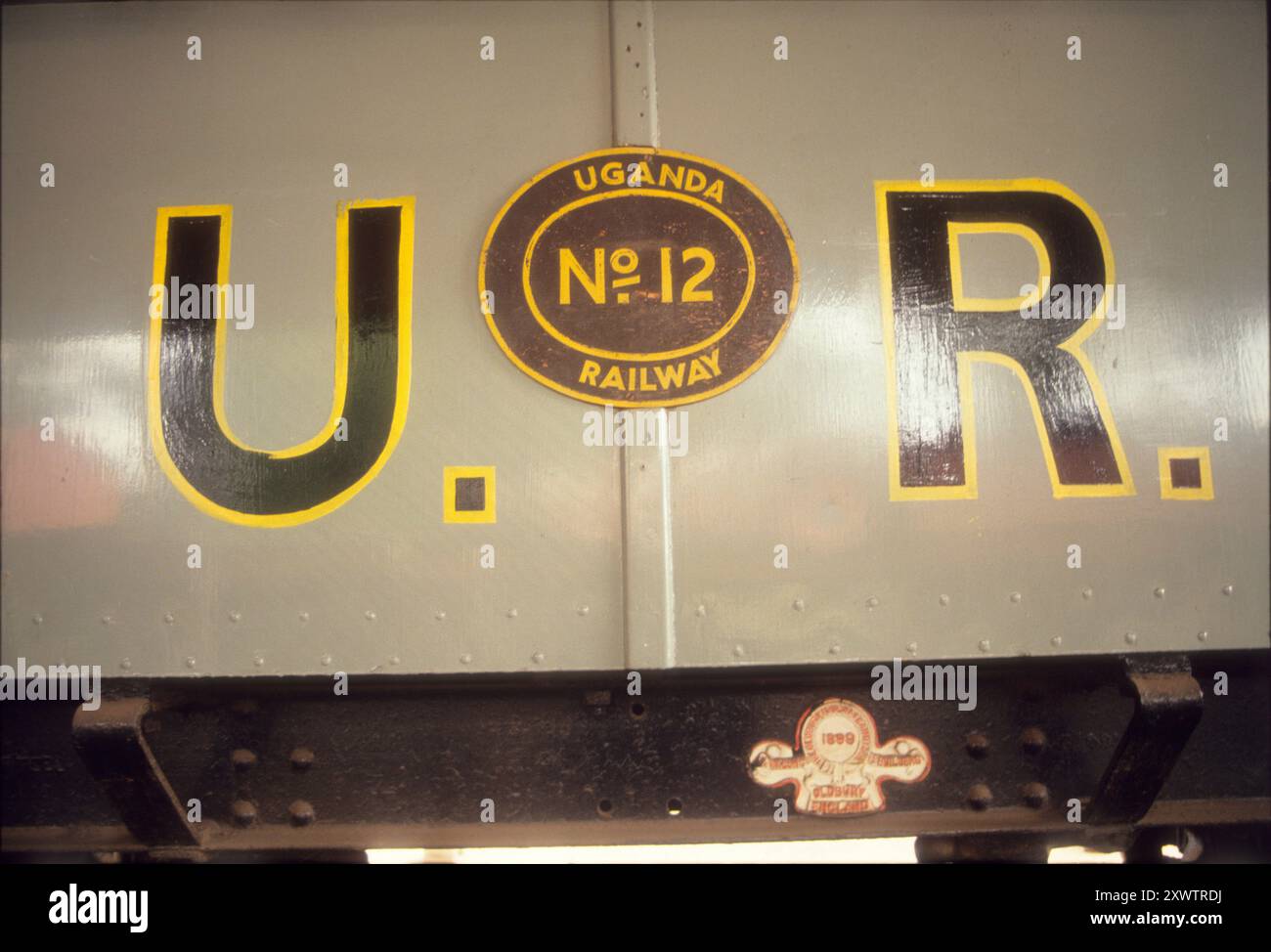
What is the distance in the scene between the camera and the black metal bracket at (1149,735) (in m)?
1.79

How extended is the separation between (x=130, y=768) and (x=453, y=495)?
3.28 feet

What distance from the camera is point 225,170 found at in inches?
76.4

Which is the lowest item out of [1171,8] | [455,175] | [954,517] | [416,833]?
[416,833]

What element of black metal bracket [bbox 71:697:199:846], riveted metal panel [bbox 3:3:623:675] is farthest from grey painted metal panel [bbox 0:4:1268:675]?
black metal bracket [bbox 71:697:199:846]

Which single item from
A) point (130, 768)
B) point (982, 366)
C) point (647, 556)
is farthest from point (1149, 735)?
point (130, 768)

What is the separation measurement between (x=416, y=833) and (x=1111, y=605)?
1.77 m

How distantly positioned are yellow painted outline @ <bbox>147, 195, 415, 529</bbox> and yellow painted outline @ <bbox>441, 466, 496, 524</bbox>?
159 millimetres

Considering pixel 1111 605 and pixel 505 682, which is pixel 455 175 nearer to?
pixel 505 682

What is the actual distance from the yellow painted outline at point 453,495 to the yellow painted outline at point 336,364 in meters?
0.16

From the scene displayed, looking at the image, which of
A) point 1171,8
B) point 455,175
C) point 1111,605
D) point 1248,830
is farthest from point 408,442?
point 1248,830

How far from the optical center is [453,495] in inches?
72.2

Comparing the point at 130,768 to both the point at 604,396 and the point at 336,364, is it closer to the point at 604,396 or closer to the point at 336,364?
the point at 336,364

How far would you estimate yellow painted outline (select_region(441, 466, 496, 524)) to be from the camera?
183cm

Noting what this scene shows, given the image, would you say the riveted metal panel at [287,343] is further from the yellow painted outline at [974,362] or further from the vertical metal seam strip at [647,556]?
the yellow painted outline at [974,362]
